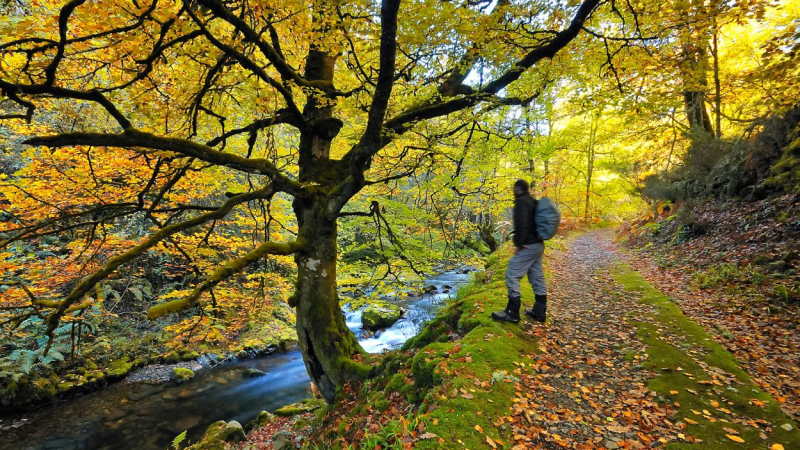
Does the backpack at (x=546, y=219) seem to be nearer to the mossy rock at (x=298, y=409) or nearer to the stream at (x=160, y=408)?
the mossy rock at (x=298, y=409)

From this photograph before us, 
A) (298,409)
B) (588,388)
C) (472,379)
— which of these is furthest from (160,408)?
(588,388)

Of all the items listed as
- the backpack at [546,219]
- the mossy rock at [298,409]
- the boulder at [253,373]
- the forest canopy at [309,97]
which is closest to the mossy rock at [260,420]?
the mossy rock at [298,409]

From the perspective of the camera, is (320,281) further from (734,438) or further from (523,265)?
(734,438)

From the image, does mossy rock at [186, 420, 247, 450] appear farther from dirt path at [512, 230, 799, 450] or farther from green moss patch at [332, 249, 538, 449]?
dirt path at [512, 230, 799, 450]

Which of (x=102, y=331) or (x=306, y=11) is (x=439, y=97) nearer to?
(x=306, y=11)

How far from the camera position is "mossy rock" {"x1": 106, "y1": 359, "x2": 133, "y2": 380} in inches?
392

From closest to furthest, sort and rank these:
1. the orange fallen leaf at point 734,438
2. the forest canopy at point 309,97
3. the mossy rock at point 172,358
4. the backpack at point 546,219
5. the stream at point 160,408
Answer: the orange fallen leaf at point 734,438 → the forest canopy at point 309,97 → the backpack at point 546,219 → the stream at point 160,408 → the mossy rock at point 172,358

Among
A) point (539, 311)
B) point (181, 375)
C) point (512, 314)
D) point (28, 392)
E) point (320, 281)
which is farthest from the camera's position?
point (181, 375)

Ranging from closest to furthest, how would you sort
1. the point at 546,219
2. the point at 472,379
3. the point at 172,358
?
the point at 472,379, the point at 546,219, the point at 172,358

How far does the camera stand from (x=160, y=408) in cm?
893

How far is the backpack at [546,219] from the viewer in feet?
15.9

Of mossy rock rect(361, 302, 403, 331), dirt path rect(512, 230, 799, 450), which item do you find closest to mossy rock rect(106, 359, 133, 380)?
mossy rock rect(361, 302, 403, 331)

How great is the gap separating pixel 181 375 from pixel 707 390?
12.8m

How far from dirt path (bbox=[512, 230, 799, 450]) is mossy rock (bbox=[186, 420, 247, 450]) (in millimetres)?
6673
